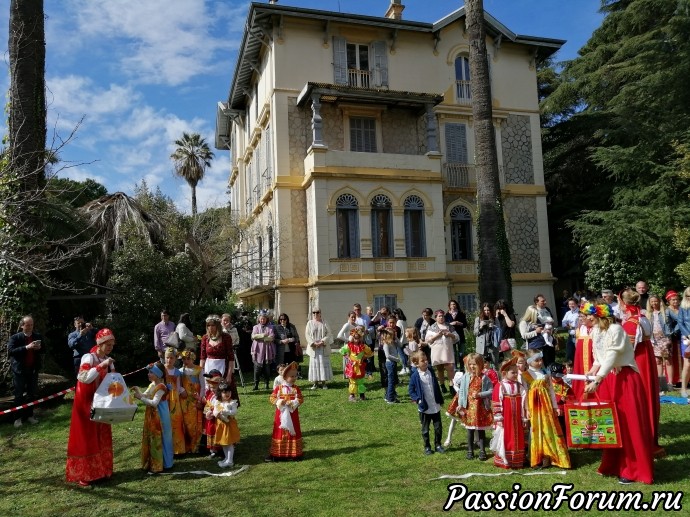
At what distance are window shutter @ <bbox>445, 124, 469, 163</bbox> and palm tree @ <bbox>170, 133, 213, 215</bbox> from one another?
2542 centimetres

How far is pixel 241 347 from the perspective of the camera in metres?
15.9

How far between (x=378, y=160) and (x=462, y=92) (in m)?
6.11

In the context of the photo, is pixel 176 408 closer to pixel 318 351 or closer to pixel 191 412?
pixel 191 412

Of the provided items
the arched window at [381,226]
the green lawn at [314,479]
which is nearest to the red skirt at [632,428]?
the green lawn at [314,479]

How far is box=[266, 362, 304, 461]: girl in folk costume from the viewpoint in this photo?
7.79 meters

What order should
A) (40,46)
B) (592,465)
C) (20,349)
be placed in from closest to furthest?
(592,465) → (20,349) → (40,46)

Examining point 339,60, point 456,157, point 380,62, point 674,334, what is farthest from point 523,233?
point 674,334

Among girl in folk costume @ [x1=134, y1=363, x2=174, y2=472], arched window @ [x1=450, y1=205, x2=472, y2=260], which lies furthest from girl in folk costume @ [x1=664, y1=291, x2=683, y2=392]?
arched window @ [x1=450, y1=205, x2=472, y2=260]

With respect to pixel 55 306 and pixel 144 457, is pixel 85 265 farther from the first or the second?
pixel 144 457

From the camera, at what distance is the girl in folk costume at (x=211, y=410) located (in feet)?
25.8

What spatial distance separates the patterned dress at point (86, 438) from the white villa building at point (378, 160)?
Answer: 13.4 m

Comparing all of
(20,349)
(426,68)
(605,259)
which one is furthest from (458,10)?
(20,349)

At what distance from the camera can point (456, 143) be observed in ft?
80.9

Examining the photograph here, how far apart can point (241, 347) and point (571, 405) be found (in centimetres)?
1092
